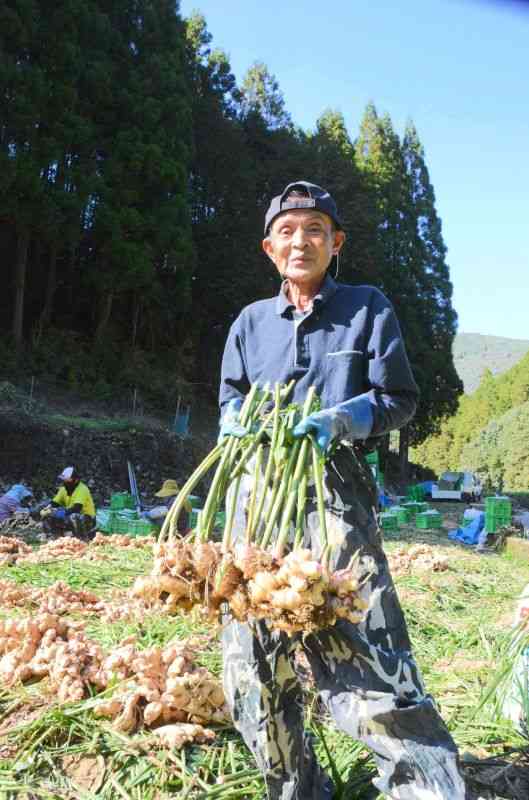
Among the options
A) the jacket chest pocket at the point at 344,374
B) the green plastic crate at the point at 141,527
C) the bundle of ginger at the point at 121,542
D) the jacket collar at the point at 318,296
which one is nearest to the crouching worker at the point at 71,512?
the green plastic crate at the point at 141,527

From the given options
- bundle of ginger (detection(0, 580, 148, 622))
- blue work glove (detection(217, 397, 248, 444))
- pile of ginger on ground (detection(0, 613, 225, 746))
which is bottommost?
bundle of ginger (detection(0, 580, 148, 622))

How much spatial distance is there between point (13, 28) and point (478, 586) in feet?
47.7

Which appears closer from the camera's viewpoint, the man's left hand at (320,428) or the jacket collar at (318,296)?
the man's left hand at (320,428)

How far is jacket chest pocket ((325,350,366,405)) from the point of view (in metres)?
2.02

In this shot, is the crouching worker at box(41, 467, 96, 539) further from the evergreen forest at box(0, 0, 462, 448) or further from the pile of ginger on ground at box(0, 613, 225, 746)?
the evergreen forest at box(0, 0, 462, 448)

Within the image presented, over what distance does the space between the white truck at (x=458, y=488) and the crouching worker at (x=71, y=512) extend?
11958 mm

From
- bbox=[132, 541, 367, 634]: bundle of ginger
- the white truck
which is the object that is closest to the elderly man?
bbox=[132, 541, 367, 634]: bundle of ginger

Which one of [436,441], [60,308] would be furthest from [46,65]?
[436,441]

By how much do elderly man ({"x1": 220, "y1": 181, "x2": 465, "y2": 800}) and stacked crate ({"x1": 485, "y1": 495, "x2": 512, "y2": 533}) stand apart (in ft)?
25.2

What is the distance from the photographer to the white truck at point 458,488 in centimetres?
1828

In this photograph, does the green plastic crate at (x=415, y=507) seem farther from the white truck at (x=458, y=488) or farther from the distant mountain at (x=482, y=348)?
the distant mountain at (x=482, y=348)

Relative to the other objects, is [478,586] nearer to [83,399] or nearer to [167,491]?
[167,491]

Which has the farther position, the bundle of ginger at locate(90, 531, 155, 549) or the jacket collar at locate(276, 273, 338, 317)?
the bundle of ginger at locate(90, 531, 155, 549)

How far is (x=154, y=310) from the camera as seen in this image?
19.6 metres
